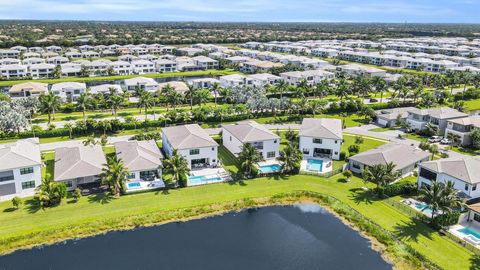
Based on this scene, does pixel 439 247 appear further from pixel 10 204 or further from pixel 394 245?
pixel 10 204

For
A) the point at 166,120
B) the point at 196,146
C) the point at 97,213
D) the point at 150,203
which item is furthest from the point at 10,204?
the point at 166,120

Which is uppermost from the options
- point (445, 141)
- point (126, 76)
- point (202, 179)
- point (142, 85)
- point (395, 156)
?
point (142, 85)

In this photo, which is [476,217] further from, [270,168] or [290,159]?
[270,168]

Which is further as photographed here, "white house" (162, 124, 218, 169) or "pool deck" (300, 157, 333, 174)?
"pool deck" (300, 157, 333, 174)

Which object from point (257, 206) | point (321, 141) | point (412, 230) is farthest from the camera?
point (321, 141)

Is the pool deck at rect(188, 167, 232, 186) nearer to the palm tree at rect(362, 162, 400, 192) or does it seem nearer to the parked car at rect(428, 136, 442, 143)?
the palm tree at rect(362, 162, 400, 192)

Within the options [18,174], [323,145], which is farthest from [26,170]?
[323,145]

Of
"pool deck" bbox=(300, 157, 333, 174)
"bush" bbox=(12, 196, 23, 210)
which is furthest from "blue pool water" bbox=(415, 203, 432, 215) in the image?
"bush" bbox=(12, 196, 23, 210)
